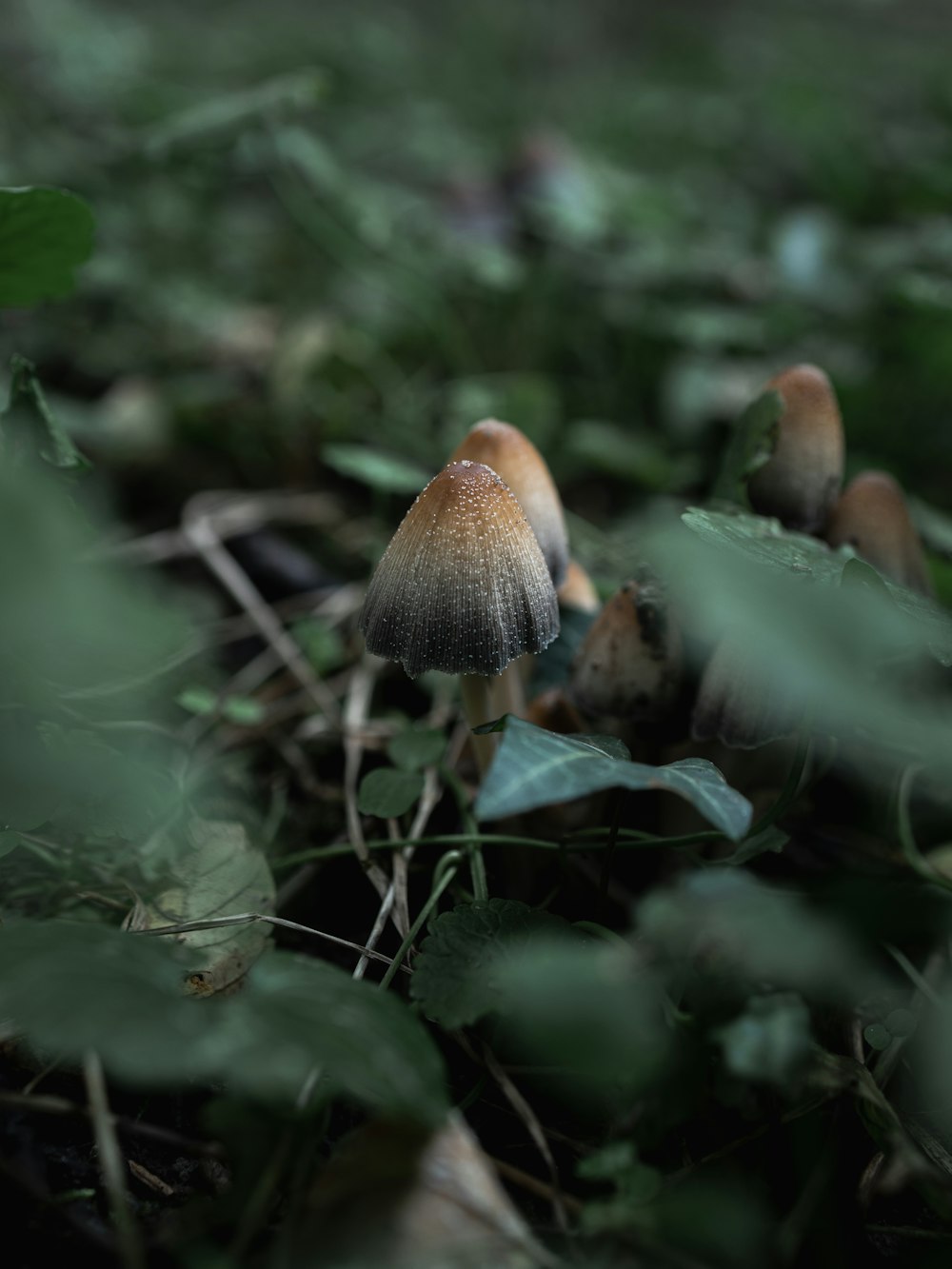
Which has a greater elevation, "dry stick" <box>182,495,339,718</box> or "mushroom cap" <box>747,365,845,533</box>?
"mushroom cap" <box>747,365,845,533</box>

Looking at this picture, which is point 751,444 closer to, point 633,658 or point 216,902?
point 633,658

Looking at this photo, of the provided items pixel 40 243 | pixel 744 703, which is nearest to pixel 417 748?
A: pixel 744 703

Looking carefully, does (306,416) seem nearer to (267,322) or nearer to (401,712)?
(267,322)

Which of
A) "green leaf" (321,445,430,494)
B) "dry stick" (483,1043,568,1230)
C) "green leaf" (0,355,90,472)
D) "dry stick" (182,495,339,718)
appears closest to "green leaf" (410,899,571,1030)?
"dry stick" (483,1043,568,1230)

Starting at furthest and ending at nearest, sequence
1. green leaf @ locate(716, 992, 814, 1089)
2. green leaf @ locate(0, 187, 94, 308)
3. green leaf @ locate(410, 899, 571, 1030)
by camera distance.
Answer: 1. green leaf @ locate(0, 187, 94, 308)
2. green leaf @ locate(410, 899, 571, 1030)
3. green leaf @ locate(716, 992, 814, 1089)

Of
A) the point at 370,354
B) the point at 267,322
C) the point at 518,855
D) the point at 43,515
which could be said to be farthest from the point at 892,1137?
the point at 267,322

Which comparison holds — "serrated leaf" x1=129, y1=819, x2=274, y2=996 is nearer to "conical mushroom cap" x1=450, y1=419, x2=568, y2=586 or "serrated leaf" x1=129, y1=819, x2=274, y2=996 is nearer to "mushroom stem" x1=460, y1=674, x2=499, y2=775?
"mushroom stem" x1=460, y1=674, x2=499, y2=775
